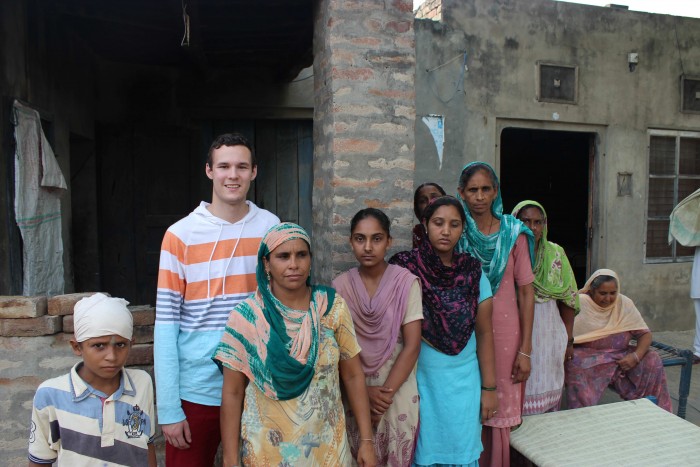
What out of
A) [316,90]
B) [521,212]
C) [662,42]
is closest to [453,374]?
[521,212]

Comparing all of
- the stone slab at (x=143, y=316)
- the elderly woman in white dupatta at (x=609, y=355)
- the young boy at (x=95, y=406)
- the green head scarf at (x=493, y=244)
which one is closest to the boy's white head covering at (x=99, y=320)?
the young boy at (x=95, y=406)

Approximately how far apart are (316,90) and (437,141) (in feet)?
8.95

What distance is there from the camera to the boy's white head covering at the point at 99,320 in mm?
1877

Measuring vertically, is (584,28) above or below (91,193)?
above

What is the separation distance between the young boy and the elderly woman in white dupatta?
2.72 metres

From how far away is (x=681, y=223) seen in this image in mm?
5309

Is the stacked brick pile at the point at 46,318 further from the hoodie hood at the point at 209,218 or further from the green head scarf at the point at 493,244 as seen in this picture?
the green head scarf at the point at 493,244

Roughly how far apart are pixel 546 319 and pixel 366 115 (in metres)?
1.53

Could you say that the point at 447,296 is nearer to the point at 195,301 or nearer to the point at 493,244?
the point at 493,244

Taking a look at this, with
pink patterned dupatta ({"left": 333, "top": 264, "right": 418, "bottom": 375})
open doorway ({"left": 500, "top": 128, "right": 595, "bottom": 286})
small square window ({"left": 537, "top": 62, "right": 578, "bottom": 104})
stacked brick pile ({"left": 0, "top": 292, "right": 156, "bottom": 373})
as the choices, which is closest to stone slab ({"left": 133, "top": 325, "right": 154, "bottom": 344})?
stacked brick pile ({"left": 0, "top": 292, "right": 156, "bottom": 373})

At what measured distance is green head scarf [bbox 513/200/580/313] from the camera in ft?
10.3

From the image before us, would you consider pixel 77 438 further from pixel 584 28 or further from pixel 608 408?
pixel 584 28

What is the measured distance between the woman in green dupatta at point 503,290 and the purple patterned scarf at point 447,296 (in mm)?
228

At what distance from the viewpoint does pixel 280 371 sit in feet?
6.37
